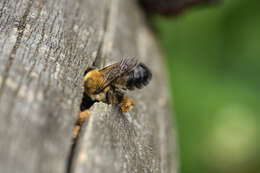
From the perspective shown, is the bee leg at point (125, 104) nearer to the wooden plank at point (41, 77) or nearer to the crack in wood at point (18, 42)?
the wooden plank at point (41, 77)

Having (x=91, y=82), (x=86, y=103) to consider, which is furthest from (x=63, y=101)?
(x=91, y=82)

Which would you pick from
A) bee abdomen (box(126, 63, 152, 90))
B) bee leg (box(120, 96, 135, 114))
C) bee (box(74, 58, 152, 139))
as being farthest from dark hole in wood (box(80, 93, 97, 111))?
bee abdomen (box(126, 63, 152, 90))

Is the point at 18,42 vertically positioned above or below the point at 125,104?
above

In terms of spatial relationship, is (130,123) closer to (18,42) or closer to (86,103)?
(86,103)

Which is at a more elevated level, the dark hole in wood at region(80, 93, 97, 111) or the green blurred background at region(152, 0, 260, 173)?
the green blurred background at region(152, 0, 260, 173)

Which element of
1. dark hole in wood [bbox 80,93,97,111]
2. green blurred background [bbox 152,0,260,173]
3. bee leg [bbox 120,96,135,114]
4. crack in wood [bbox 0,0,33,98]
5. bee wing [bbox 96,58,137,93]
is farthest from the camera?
green blurred background [bbox 152,0,260,173]

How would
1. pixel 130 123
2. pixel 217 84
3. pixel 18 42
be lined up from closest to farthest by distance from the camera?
pixel 18 42
pixel 130 123
pixel 217 84

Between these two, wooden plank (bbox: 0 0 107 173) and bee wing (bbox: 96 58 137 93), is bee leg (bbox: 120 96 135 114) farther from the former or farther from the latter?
wooden plank (bbox: 0 0 107 173)

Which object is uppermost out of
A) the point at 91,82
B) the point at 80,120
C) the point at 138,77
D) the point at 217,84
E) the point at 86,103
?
the point at 217,84
